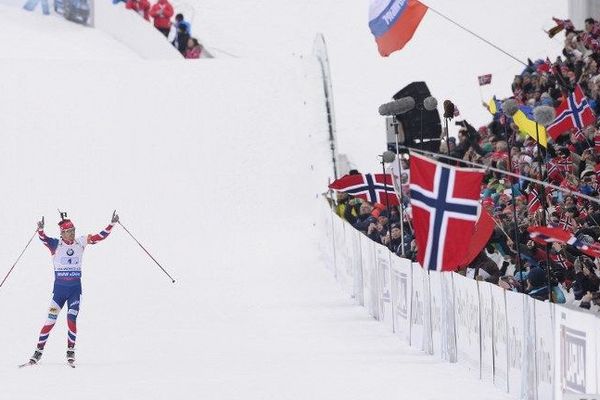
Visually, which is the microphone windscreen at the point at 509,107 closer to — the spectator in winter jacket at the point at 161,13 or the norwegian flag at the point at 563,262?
the norwegian flag at the point at 563,262

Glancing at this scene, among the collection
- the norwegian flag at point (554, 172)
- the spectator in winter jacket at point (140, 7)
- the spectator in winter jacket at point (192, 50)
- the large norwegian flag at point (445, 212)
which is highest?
the spectator in winter jacket at point (140, 7)

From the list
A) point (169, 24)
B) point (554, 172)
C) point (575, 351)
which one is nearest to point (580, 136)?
point (554, 172)

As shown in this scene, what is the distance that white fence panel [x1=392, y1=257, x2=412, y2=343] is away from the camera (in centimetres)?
1772

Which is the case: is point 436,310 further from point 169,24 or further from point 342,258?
point 169,24

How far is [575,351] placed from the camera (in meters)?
11.8

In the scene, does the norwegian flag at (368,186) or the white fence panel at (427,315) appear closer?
the white fence panel at (427,315)

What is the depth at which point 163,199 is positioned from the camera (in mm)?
31656

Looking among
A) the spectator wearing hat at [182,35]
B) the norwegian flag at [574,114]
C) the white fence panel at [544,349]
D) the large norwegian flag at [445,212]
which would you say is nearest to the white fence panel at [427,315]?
the large norwegian flag at [445,212]

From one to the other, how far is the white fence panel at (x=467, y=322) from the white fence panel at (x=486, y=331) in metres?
0.16

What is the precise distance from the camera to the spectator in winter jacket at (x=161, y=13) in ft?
128

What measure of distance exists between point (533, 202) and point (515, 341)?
4.90 m

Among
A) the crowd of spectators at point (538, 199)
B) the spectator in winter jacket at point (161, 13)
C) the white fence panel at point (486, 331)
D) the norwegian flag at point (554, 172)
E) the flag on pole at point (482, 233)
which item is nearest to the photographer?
the white fence panel at point (486, 331)

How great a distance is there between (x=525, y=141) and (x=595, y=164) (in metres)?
4.29

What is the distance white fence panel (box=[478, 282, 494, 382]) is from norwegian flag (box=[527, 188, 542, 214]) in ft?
10.9
